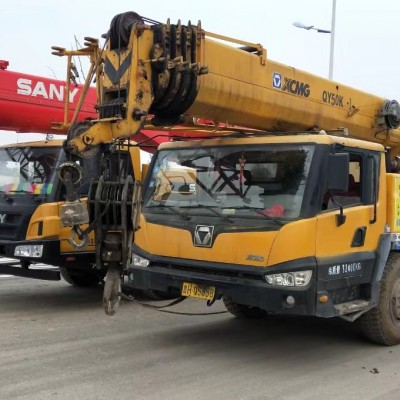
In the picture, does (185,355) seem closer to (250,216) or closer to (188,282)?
(188,282)

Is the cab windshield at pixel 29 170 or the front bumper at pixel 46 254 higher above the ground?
the cab windshield at pixel 29 170

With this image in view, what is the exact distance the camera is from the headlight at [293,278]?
193 inches

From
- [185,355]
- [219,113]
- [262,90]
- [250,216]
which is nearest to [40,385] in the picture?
[185,355]

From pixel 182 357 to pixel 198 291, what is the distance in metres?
0.71

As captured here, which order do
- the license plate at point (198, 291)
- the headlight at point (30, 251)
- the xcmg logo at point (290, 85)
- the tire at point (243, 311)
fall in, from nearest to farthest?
1. the license plate at point (198, 291)
2. the xcmg logo at point (290, 85)
3. the tire at point (243, 311)
4. the headlight at point (30, 251)

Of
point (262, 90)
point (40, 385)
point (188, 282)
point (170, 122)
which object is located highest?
point (262, 90)

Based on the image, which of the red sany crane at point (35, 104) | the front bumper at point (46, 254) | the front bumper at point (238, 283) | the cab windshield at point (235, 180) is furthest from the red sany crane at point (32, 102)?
the front bumper at point (238, 283)

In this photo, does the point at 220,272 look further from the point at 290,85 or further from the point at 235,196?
the point at 290,85

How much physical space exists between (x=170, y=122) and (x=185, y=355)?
7.54 feet

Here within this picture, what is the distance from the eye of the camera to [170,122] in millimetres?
5566

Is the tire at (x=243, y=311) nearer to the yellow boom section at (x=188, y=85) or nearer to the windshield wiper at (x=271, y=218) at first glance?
the windshield wiper at (x=271, y=218)

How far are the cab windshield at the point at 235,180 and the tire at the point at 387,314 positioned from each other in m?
1.52

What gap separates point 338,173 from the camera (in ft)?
16.8

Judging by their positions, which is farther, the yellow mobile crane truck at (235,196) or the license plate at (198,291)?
the license plate at (198,291)
